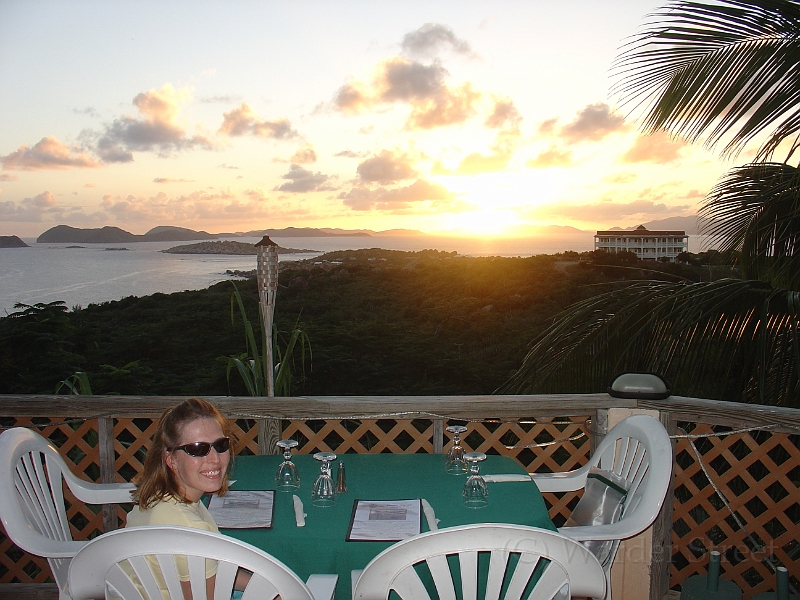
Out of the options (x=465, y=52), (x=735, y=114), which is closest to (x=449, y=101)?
(x=465, y=52)

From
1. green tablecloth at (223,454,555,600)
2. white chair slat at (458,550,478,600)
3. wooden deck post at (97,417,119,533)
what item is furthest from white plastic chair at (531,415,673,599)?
wooden deck post at (97,417,119,533)

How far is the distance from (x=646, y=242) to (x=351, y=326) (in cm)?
637

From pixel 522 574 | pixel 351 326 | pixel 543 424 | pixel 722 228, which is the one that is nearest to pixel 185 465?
pixel 522 574

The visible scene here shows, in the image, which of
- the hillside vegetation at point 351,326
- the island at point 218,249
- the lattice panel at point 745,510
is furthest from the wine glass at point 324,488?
the island at point 218,249

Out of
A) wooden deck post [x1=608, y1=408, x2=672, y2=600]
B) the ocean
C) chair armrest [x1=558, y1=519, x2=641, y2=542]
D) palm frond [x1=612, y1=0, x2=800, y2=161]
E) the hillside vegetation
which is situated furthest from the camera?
the ocean

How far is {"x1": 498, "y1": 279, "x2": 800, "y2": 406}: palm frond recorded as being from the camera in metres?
2.91

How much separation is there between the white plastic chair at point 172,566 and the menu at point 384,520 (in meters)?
0.49

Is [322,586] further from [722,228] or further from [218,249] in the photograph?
[218,249]

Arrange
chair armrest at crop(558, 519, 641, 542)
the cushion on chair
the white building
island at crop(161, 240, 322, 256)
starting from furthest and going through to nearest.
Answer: island at crop(161, 240, 322, 256) → the white building → the cushion on chair → chair armrest at crop(558, 519, 641, 542)

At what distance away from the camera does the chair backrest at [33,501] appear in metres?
1.45

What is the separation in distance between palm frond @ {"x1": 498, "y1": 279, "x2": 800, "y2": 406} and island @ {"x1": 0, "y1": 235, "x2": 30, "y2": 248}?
8.46 m

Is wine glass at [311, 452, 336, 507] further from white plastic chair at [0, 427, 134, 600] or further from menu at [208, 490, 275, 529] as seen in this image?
white plastic chair at [0, 427, 134, 600]

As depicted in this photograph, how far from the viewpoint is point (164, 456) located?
4.69 feet

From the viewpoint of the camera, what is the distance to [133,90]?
26.2ft
